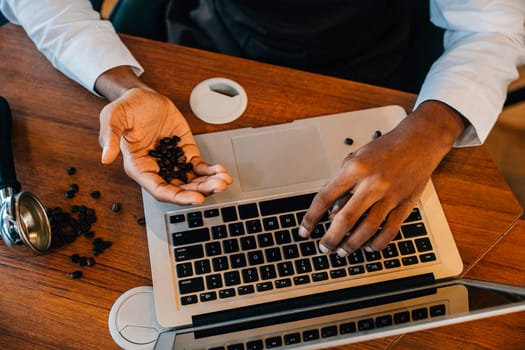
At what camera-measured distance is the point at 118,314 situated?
772 millimetres

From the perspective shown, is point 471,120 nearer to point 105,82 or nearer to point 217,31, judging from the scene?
point 217,31

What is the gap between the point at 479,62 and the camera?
913 millimetres

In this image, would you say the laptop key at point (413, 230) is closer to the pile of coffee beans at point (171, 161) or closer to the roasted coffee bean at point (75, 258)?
the pile of coffee beans at point (171, 161)

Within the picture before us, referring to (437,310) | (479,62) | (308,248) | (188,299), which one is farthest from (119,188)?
(479,62)

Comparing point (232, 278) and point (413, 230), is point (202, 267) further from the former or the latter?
point (413, 230)

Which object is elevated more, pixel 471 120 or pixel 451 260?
pixel 471 120

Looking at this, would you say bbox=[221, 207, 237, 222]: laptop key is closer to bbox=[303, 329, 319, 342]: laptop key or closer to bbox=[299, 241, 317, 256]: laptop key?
bbox=[299, 241, 317, 256]: laptop key

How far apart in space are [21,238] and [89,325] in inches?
7.0

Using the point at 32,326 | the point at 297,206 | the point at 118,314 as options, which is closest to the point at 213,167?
the point at 297,206

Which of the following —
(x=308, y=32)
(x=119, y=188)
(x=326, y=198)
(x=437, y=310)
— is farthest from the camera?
(x=308, y=32)

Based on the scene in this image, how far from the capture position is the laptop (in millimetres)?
712

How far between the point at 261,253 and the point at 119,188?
288 millimetres

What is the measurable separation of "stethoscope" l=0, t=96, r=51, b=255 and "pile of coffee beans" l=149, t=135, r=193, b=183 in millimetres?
209

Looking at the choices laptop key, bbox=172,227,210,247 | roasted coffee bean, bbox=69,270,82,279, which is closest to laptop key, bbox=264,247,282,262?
laptop key, bbox=172,227,210,247
